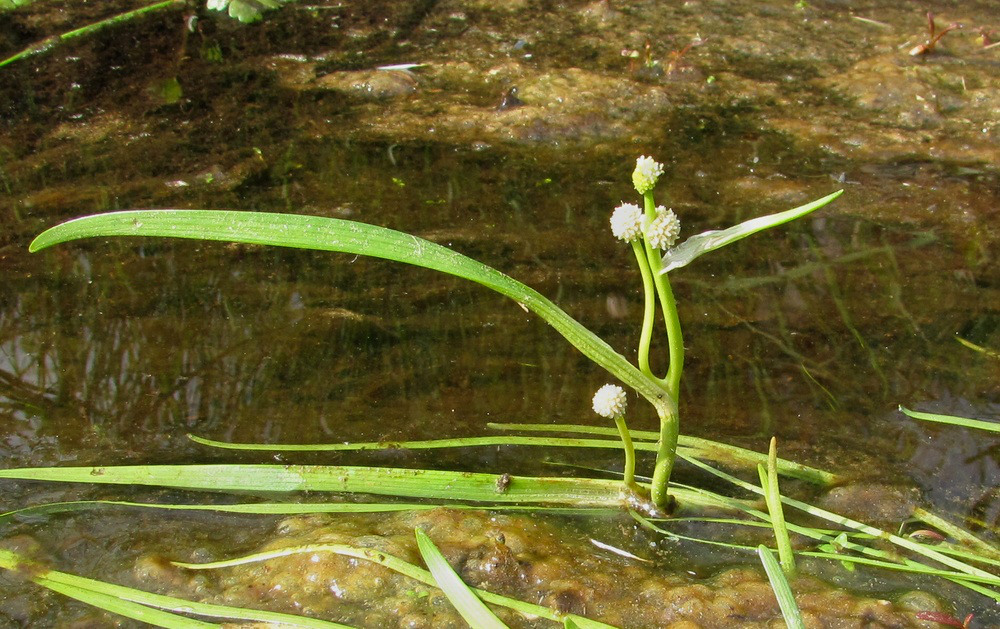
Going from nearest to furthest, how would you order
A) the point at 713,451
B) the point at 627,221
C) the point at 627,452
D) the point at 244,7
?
the point at 627,221, the point at 627,452, the point at 713,451, the point at 244,7

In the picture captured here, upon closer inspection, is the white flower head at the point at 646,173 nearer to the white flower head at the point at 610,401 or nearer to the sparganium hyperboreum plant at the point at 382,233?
the sparganium hyperboreum plant at the point at 382,233

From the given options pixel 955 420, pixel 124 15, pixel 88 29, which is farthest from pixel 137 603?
pixel 124 15

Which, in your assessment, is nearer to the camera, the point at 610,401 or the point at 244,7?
the point at 610,401

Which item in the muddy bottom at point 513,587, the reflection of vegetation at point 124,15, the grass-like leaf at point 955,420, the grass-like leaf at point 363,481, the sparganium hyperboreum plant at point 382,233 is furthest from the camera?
the reflection of vegetation at point 124,15

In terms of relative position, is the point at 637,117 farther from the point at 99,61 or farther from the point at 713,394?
the point at 99,61

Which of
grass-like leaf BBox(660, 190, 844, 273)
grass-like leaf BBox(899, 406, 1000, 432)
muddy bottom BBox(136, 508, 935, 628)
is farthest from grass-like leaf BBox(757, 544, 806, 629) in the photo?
grass-like leaf BBox(899, 406, 1000, 432)

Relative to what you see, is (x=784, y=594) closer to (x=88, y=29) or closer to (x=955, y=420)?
(x=955, y=420)

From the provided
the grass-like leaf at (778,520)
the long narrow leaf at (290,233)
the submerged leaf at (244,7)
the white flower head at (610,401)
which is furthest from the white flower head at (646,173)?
the submerged leaf at (244,7)
